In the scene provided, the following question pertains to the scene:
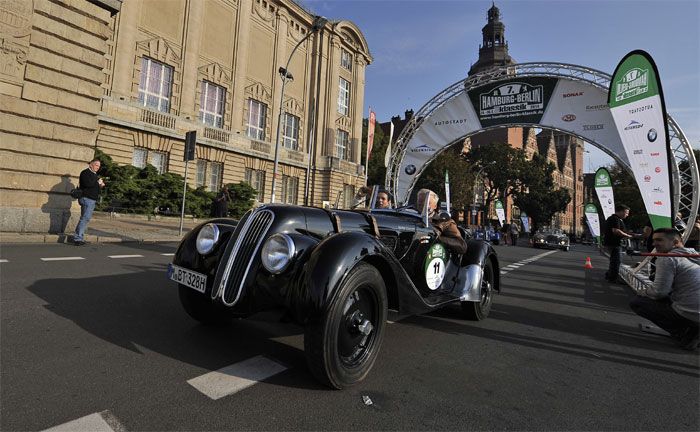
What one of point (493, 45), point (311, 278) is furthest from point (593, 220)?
point (493, 45)

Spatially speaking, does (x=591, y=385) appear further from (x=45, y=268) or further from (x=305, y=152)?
(x=305, y=152)

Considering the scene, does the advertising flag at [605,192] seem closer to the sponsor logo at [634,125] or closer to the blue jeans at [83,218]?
the sponsor logo at [634,125]

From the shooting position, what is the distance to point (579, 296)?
22.7ft

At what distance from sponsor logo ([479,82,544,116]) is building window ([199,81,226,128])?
56.8 ft

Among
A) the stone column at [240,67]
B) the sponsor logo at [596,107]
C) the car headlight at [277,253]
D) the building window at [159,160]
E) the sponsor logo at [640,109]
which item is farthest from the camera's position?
the stone column at [240,67]

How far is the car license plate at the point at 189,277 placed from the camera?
265cm

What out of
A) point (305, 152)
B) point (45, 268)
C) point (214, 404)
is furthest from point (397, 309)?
point (305, 152)

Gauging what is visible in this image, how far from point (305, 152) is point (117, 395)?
31.2m

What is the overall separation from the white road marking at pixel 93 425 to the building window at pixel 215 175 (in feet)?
80.3

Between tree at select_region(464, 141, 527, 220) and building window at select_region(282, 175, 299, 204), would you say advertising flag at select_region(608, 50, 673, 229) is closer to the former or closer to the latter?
building window at select_region(282, 175, 299, 204)

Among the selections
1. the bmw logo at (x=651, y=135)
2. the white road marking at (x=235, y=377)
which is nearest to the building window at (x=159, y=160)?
the white road marking at (x=235, y=377)

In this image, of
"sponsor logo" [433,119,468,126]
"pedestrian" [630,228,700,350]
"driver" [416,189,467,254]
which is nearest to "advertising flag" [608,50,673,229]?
"pedestrian" [630,228,700,350]

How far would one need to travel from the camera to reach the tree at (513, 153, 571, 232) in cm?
5081

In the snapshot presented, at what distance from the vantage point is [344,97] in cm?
3716
